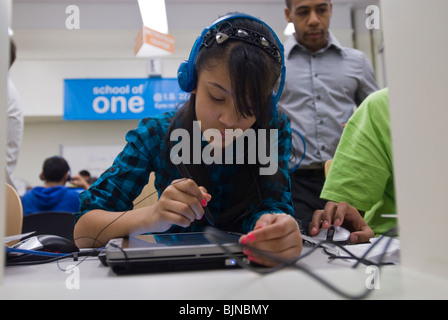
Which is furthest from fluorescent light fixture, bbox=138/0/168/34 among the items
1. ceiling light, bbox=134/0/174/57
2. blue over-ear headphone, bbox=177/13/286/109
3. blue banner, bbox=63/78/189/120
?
blue banner, bbox=63/78/189/120

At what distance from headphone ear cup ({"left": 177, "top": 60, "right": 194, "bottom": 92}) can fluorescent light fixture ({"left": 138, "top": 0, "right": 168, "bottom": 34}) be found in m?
0.12

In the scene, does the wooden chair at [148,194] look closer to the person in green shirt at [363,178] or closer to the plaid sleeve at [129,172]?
the plaid sleeve at [129,172]

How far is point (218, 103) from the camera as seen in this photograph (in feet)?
2.12

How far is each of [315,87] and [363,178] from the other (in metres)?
0.51

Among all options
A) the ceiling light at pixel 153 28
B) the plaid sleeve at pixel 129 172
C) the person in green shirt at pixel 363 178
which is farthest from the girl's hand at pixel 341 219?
the ceiling light at pixel 153 28

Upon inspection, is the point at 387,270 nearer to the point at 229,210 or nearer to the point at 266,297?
the point at 266,297

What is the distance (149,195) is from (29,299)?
0.53 m

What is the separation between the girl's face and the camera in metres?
0.63

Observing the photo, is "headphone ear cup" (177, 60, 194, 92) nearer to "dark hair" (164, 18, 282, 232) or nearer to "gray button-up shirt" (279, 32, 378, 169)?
"dark hair" (164, 18, 282, 232)

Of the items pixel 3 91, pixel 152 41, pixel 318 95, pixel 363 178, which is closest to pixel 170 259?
pixel 3 91

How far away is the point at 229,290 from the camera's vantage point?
0.28 m

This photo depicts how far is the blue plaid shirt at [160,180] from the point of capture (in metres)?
0.70

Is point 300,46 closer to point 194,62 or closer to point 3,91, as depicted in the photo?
point 194,62
